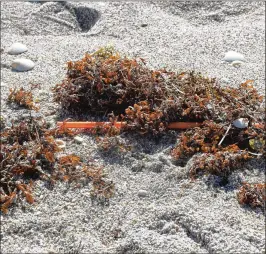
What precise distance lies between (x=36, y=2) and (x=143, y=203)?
356 cm

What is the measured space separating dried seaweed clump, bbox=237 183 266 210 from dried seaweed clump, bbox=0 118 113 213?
0.75m

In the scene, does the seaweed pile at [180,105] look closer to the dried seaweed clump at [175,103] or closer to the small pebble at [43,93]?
the dried seaweed clump at [175,103]

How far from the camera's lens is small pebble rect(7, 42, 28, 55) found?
16.8 feet

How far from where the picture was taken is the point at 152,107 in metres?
4.13

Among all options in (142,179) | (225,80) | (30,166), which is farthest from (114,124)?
(225,80)

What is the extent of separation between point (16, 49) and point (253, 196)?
2.64 meters

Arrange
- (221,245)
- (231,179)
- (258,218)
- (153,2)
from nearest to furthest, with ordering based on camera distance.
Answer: (221,245), (258,218), (231,179), (153,2)

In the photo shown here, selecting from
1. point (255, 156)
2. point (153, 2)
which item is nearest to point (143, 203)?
point (255, 156)

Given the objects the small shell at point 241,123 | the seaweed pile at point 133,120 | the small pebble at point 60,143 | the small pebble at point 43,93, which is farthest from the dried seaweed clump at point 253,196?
the small pebble at point 43,93

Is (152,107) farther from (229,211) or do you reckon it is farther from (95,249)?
(95,249)

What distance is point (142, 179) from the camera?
3.62m

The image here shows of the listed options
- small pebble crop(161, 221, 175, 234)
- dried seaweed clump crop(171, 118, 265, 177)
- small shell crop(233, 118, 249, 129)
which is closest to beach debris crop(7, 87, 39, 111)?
dried seaweed clump crop(171, 118, 265, 177)

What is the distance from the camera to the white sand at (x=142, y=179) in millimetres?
3129

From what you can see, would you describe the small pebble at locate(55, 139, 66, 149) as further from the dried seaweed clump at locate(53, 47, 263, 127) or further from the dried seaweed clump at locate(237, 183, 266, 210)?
the dried seaweed clump at locate(237, 183, 266, 210)
